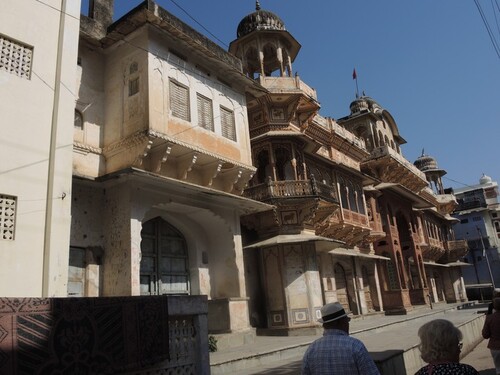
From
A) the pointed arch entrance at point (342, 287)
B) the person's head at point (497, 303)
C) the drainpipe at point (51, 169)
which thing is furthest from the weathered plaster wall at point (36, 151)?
the pointed arch entrance at point (342, 287)

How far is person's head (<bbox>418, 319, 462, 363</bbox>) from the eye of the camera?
2730 millimetres

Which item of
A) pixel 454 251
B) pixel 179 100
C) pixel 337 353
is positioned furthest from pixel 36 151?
pixel 454 251

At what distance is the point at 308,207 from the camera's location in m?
16.3

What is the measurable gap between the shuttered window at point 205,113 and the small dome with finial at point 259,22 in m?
7.82

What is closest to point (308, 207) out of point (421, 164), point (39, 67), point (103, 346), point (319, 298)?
point (319, 298)

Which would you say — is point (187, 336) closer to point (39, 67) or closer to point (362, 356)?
point (362, 356)

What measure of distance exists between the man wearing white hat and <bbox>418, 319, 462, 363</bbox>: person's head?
434 mm

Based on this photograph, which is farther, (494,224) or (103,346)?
(494,224)

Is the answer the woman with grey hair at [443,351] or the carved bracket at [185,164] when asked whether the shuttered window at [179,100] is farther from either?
the woman with grey hair at [443,351]

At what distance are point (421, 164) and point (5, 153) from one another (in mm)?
42328

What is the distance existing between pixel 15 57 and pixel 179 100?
4.41 m

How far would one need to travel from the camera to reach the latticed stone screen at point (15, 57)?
8.08m

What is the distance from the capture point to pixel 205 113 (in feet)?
41.6

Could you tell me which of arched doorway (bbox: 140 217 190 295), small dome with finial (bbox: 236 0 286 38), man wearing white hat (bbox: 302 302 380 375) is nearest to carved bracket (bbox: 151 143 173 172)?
arched doorway (bbox: 140 217 190 295)
